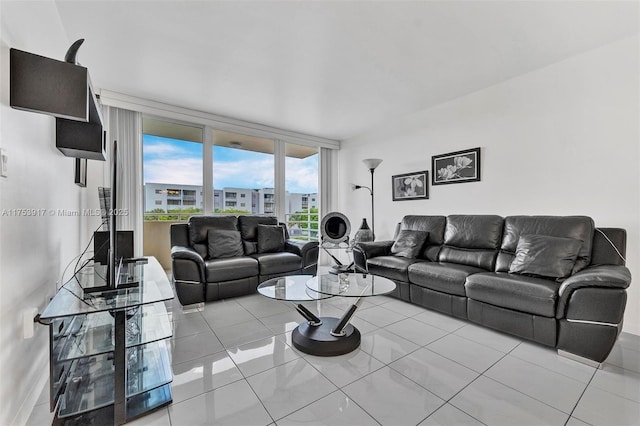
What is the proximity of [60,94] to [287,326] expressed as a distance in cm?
214

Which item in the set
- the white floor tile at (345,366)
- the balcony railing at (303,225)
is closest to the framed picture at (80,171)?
the white floor tile at (345,366)

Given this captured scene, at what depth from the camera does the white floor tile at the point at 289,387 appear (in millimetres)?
1443

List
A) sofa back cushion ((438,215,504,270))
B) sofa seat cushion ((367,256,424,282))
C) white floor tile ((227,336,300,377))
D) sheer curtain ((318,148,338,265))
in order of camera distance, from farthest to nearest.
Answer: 1. sheer curtain ((318,148,338,265))
2. sofa seat cushion ((367,256,424,282))
3. sofa back cushion ((438,215,504,270))
4. white floor tile ((227,336,300,377))

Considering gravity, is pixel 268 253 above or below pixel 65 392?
above

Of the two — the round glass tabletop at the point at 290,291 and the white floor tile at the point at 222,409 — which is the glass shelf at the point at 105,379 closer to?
the white floor tile at the point at 222,409

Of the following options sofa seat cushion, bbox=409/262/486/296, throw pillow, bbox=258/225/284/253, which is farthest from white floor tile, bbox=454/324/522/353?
throw pillow, bbox=258/225/284/253

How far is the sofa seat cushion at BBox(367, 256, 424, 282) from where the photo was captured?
3.02 metres

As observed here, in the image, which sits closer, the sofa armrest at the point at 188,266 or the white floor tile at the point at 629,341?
the white floor tile at the point at 629,341

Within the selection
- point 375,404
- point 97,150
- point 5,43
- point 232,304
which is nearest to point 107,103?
point 97,150

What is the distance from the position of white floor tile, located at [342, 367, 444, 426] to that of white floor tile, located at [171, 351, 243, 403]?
29.1 inches

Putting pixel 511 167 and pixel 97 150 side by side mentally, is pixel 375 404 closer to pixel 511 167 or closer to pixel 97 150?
pixel 97 150

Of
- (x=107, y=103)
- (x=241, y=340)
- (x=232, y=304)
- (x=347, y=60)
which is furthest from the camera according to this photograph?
(x=107, y=103)

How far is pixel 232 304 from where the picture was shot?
2986mm

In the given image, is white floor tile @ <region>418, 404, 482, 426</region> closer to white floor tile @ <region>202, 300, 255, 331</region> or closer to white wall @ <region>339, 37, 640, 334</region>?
white floor tile @ <region>202, 300, 255, 331</region>
